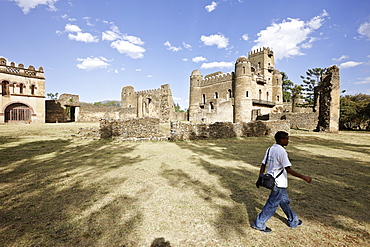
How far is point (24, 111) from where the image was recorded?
79.6 feet

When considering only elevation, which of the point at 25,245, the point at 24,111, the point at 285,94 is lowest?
the point at 25,245

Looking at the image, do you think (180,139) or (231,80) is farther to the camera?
(231,80)

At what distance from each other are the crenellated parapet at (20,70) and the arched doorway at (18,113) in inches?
169

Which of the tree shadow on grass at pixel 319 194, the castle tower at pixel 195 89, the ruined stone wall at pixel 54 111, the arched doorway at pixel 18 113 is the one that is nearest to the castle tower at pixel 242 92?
the castle tower at pixel 195 89

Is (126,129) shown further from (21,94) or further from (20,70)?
(20,70)

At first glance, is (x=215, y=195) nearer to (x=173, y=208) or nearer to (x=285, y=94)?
(x=173, y=208)

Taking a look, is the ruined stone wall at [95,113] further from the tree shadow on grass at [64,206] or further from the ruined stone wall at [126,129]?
the tree shadow on grass at [64,206]

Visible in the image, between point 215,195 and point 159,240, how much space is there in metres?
1.61

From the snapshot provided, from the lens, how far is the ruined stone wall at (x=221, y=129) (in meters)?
11.5

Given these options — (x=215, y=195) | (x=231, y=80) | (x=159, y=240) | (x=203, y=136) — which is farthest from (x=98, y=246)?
(x=231, y=80)

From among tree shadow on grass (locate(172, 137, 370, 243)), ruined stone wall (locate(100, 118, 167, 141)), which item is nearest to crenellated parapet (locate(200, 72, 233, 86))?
ruined stone wall (locate(100, 118, 167, 141))

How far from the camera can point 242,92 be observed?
31500mm

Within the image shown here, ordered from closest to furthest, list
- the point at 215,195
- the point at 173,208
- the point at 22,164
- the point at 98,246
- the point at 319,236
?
the point at 98,246 → the point at 319,236 → the point at 173,208 → the point at 215,195 → the point at 22,164

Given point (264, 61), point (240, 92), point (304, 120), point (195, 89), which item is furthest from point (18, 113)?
point (264, 61)
